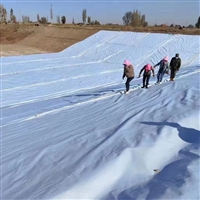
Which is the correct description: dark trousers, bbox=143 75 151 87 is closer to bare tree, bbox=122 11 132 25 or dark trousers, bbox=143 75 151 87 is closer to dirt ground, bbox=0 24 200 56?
dirt ground, bbox=0 24 200 56

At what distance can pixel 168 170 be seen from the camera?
3086mm

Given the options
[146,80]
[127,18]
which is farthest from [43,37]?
[127,18]

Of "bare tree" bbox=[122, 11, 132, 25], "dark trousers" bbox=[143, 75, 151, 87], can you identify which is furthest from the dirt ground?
"bare tree" bbox=[122, 11, 132, 25]

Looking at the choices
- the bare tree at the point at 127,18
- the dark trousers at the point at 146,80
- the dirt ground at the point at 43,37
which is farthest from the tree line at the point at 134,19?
the dark trousers at the point at 146,80

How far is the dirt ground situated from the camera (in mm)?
25191

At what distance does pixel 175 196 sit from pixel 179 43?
598 inches

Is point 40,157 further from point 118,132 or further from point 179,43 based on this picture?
point 179,43

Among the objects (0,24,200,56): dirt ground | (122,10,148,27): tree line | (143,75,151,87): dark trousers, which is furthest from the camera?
(122,10,148,27): tree line

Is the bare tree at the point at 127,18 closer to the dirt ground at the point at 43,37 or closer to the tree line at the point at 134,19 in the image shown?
the tree line at the point at 134,19

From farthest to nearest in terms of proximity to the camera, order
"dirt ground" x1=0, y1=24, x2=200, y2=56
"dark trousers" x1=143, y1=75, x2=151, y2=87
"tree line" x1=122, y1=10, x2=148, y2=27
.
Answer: "tree line" x1=122, y1=10, x2=148, y2=27, "dirt ground" x1=0, y1=24, x2=200, y2=56, "dark trousers" x1=143, y1=75, x2=151, y2=87

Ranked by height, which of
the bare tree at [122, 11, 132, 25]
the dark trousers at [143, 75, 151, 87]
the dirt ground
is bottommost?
the dark trousers at [143, 75, 151, 87]

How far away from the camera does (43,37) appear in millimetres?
30375

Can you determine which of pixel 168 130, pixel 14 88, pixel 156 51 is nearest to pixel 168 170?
pixel 168 130

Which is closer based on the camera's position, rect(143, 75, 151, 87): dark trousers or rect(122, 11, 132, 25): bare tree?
rect(143, 75, 151, 87): dark trousers
